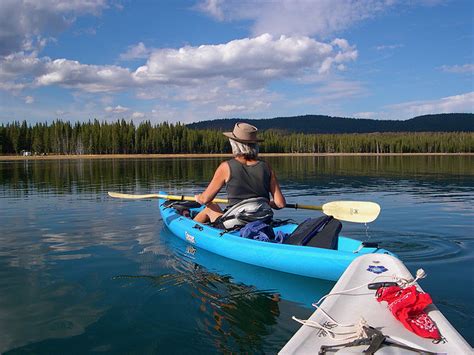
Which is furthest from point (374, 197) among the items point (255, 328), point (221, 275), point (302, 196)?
point (255, 328)

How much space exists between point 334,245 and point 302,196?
41.4 ft

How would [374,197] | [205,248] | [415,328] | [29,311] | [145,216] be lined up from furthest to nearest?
[374,197]
[145,216]
[205,248]
[29,311]
[415,328]

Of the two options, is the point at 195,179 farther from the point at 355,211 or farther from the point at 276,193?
the point at 276,193

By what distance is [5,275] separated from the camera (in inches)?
307

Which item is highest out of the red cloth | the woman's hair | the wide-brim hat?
the wide-brim hat

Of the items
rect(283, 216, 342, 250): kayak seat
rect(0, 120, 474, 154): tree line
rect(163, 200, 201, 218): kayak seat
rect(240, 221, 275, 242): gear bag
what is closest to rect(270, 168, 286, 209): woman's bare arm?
rect(240, 221, 275, 242): gear bag

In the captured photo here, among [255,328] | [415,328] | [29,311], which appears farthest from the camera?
[29,311]

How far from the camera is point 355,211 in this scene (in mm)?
9008

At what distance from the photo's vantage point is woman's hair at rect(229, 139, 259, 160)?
814cm

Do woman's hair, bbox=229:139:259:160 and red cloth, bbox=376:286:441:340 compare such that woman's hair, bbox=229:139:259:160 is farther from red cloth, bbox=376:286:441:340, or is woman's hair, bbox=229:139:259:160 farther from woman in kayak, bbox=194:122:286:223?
red cloth, bbox=376:286:441:340

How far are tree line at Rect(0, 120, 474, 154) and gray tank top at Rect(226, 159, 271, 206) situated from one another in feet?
363

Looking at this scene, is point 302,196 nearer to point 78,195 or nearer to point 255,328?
point 78,195

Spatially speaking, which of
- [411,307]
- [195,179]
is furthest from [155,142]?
[411,307]

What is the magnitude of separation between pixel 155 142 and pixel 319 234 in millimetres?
120795
